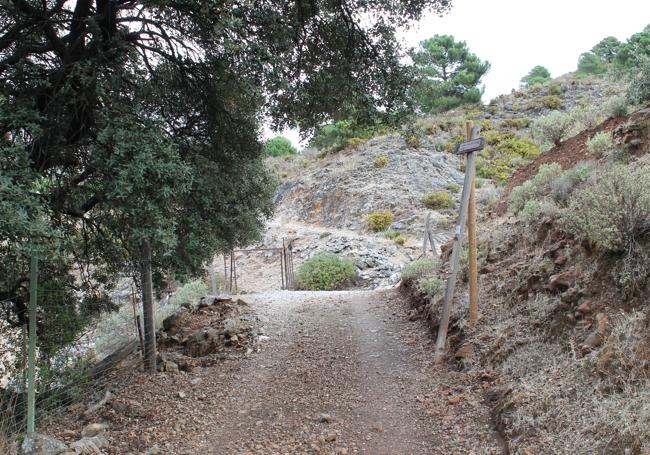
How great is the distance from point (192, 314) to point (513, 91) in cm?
3229

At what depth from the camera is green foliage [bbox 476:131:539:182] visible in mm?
22938

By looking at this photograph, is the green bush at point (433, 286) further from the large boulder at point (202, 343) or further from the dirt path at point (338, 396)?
the large boulder at point (202, 343)

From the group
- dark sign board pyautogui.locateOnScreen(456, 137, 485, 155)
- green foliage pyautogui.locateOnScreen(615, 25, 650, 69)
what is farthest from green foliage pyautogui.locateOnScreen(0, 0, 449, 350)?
green foliage pyautogui.locateOnScreen(615, 25, 650, 69)

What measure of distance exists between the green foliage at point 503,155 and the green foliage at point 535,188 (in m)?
13.7

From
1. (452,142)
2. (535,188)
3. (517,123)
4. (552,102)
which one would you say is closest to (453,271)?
(535,188)

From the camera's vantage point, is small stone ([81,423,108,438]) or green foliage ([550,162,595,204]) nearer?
small stone ([81,423,108,438])

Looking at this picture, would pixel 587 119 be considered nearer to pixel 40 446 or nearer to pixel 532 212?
pixel 532 212

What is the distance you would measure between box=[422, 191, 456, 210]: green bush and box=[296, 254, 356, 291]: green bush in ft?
24.7

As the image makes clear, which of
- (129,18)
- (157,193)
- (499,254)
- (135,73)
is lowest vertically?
(499,254)

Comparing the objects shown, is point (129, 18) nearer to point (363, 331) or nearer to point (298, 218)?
point (363, 331)

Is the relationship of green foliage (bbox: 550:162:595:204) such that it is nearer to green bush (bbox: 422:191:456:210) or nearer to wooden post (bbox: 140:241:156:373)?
wooden post (bbox: 140:241:156:373)

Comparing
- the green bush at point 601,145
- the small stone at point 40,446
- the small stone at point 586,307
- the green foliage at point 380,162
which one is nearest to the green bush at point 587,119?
the green bush at point 601,145

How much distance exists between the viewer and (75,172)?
5875mm

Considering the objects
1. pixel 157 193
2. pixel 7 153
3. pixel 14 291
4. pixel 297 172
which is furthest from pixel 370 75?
pixel 297 172
